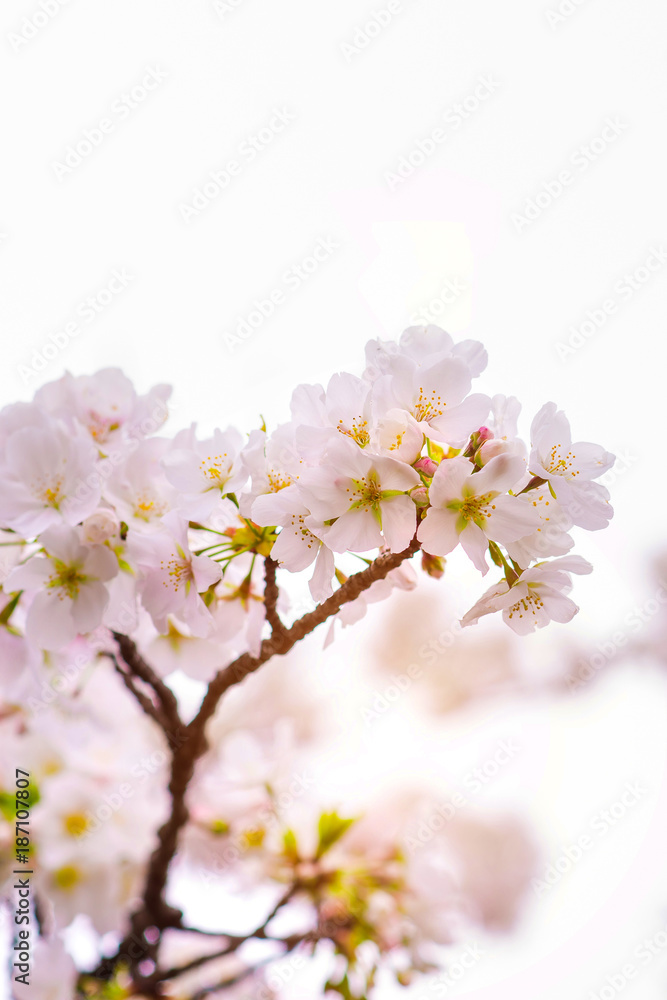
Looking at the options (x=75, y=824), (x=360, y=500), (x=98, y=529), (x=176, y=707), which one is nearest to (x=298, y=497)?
(x=360, y=500)

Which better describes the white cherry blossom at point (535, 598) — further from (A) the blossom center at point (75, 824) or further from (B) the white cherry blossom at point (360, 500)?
(A) the blossom center at point (75, 824)

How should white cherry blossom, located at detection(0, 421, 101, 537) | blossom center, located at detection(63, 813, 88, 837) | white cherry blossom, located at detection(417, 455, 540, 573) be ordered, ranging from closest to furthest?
white cherry blossom, located at detection(417, 455, 540, 573) < white cherry blossom, located at detection(0, 421, 101, 537) < blossom center, located at detection(63, 813, 88, 837)

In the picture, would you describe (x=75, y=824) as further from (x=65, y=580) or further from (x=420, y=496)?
(x=420, y=496)

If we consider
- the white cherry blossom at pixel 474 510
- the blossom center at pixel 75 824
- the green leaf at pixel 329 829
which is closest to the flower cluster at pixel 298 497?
the white cherry blossom at pixel 474 510

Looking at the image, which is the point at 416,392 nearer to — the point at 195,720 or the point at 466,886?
the point at 195,720

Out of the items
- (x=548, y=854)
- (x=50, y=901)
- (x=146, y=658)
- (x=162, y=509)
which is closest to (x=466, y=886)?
(x=548, y=854)

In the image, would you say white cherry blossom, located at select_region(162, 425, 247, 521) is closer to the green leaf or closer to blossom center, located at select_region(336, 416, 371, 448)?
blossom center, located at select_region(336, 416, 371, 448)

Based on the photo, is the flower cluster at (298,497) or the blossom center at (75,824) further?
the blossom center at (75,824)

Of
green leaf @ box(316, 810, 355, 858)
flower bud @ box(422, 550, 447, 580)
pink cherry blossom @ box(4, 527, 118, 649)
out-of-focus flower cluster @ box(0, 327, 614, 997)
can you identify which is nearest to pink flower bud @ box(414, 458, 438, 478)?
out-of-focus flower cluster @ box(0, 327, 614, 997)
